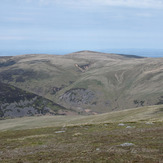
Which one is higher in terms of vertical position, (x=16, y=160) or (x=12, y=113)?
(x=16, y=160)

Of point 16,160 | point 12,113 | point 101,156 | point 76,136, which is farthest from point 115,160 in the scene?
point 12,113

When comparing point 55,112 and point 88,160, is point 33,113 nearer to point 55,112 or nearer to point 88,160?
point 55,112

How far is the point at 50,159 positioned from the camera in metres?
21.3

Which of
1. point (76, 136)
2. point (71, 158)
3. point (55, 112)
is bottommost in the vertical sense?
point (55, 112)

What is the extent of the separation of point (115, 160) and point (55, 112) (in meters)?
183

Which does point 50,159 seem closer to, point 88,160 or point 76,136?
point 88,160

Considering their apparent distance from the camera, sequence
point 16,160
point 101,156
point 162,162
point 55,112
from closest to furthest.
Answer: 1. point 162,162
2. point 101,156
3. point 16,160
4. point 55,112

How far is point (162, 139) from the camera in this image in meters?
27.1

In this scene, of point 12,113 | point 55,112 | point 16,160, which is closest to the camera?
point 16,160

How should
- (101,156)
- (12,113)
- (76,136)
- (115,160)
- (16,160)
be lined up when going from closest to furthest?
(115,160) → (101,156) → (16,160) → (76,136) → (12,113)

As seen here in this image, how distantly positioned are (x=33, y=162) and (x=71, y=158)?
3339 millimetres

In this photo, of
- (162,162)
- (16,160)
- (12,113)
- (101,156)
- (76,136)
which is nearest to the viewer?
(162,162)

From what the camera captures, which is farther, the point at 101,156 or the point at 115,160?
the point at 101,156

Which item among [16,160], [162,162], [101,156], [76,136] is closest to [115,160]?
[101,156]
